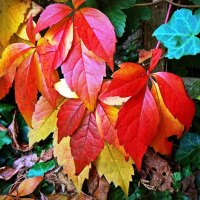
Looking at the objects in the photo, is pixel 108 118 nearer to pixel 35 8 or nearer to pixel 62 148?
pixel 62 148

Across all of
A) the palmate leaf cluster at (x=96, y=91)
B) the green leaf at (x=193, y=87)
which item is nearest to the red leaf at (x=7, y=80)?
the palmate leaf cluster at (x=96, y=91)

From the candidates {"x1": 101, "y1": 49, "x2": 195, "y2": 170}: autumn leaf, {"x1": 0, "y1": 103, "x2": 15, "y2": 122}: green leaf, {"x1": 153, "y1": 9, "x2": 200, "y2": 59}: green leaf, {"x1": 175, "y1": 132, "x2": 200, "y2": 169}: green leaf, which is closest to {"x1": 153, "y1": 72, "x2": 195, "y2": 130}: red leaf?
{"x1": 101, "y1": 49, "x2": 195, "y2": 170}: autumn leaf

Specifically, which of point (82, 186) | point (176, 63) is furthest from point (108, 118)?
point (176, 63)

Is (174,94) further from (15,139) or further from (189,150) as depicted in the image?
(15,139)

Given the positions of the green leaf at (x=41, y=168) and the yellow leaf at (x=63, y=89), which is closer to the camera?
the yellow leaf at (x=63, y=89)

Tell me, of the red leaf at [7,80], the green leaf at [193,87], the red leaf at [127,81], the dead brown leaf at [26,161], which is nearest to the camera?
the red leaf at [127,81]

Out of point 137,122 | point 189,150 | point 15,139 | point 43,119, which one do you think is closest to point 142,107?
point 137,122

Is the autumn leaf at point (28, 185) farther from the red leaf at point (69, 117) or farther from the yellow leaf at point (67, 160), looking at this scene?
the red leaf at point (69, 117)

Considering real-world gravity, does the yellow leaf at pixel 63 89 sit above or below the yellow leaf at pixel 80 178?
above
